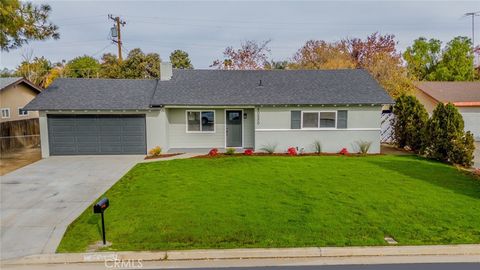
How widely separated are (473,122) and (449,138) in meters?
11.2

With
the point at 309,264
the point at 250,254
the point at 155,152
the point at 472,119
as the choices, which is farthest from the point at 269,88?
the point at 472,119

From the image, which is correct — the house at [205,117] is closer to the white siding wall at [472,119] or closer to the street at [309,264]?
the white siding wall at [472,119]

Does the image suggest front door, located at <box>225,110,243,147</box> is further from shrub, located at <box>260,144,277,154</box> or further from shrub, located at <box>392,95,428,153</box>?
shrub, located at <box>392,95,428,153</box>

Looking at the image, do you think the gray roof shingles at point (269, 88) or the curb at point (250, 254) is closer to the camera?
the curb at point (250, 254)

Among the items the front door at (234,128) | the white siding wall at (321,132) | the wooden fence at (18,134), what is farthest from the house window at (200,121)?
the wooden fence at (18,134)

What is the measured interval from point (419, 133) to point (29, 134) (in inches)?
884

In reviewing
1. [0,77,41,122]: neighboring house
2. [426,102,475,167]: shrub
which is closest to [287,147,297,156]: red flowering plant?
[426,102,475,167]: shrub

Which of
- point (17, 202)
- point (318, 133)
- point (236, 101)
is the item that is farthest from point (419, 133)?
point (17, 202)

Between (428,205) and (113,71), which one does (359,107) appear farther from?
(113,71)

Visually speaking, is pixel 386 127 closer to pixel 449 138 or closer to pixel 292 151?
pixel 449 138

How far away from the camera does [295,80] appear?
18531mm

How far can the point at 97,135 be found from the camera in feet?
53.4

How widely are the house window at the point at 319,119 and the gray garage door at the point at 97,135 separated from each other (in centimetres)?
812

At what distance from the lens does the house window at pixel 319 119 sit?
1620 cm
